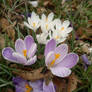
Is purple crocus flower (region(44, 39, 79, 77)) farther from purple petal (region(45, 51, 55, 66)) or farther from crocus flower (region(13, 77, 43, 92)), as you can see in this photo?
crocus flower (region(13, 77, 43, 92))

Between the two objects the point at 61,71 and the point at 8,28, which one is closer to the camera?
the point at 61,71

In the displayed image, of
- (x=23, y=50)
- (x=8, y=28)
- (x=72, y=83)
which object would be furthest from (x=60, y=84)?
(x=8, y=28)

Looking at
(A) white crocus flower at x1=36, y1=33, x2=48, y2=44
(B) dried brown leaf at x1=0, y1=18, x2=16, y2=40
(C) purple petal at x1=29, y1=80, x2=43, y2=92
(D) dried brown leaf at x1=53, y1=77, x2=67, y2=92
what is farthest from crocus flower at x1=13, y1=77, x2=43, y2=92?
(B) dried brown leaf at x1=0, y1=18, x2=16, y2=40

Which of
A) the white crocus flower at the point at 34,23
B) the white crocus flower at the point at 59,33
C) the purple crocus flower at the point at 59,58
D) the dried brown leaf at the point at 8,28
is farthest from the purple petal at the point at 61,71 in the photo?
the dried brown leaf at the point at 8,28

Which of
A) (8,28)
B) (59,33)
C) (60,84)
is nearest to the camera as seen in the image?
(60,84)

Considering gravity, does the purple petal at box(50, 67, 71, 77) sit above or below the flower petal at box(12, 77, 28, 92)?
above

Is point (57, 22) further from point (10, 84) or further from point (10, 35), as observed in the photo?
point (10, 84)

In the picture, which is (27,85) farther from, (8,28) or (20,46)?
(8,28)

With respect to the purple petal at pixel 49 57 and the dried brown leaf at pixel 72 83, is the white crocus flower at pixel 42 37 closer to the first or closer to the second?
the purple petal at pixel 49 57
